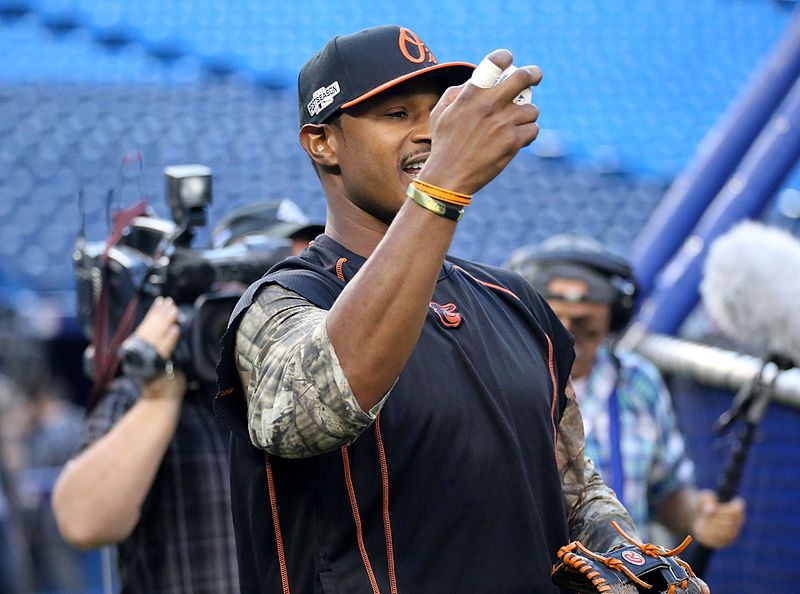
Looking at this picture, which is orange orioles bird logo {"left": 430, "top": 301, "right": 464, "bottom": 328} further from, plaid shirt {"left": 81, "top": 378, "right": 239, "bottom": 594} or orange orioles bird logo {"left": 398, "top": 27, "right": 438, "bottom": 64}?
plaid shirt {"left": 81, "top": 378, "right": 239, "bottom": 594}

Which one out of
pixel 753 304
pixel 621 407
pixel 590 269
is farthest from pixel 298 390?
pixel 590 269

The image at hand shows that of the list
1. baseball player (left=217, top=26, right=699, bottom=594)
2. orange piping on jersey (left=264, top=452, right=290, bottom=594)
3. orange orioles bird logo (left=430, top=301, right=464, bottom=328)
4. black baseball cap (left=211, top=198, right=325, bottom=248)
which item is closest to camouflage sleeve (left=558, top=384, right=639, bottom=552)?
baseball player (left=217, top=26, right=699, bottom=594)

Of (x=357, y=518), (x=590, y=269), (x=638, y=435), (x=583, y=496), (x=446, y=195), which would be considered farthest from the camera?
(x=590, y=269)

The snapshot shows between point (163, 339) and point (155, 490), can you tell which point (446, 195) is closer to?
point (163, 339)

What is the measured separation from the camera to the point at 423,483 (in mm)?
1459

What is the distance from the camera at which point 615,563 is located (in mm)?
1491

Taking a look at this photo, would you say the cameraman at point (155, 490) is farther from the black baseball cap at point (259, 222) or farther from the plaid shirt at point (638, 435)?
the plaid shirt at point (638, 435)

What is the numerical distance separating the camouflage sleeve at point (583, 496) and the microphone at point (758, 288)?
53.6 inches

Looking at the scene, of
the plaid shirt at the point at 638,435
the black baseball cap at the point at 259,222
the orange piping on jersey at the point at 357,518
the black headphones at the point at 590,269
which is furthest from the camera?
the black headphones at the point at 590,269

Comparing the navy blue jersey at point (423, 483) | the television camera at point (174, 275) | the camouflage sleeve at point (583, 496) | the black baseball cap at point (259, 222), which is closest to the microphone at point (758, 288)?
the black baseball cap at point (259, 222)

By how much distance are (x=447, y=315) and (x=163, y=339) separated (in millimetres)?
1190

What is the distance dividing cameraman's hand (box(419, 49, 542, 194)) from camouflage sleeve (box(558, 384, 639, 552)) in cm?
60

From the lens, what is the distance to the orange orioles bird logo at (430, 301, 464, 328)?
5.11 ft

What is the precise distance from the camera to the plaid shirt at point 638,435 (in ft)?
10.8
